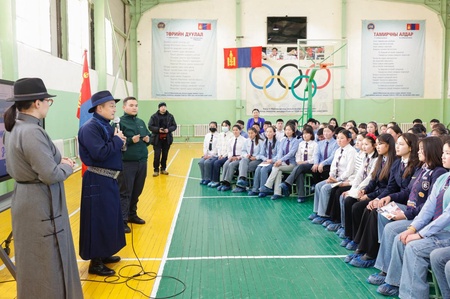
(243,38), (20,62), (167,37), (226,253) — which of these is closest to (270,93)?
(243,38)

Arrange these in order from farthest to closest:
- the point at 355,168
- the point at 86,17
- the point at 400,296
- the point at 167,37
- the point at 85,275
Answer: the point at 167,37
the point at 86,17
the point at 355,168
the point at 85,275
the point at 400,296

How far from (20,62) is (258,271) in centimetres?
571

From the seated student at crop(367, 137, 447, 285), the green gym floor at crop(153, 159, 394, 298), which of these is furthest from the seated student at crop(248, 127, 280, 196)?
the seated student at crop(367, 137, 447, 285)

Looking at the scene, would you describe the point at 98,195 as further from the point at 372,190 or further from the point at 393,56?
the point at 393,56

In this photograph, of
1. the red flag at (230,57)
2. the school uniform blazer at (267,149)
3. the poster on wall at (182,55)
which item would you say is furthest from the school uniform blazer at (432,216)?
the poster on wall at (182,55)

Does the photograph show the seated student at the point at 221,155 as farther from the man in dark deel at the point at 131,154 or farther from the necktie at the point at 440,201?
the necktie at the point at 440,201

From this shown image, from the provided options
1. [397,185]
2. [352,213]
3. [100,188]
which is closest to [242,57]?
[352,213]

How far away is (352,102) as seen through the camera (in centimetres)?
1716

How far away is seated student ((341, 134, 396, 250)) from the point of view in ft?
14.7

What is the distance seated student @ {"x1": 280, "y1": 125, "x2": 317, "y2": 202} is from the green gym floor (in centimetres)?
45

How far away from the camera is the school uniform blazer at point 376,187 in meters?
4.49

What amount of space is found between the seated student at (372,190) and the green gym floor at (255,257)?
0.22 metres

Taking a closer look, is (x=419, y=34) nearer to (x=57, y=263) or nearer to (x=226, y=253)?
(x=226, y=253)

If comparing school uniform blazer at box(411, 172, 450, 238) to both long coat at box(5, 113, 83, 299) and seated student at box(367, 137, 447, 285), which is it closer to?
seated student at box(367, 137, 447, 285)
